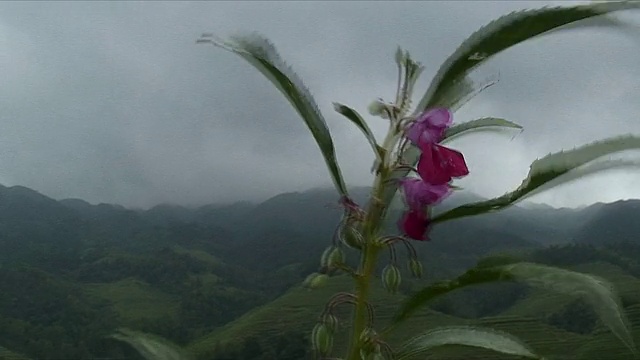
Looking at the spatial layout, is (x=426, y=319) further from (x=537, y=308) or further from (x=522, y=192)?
(x=522, y=192)

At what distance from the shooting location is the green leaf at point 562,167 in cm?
43

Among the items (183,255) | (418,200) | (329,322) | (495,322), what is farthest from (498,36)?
(183,255)

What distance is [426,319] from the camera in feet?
3.46

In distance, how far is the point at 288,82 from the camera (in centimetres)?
46

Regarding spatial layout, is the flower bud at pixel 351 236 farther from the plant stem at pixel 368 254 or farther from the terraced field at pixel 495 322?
the terraced field at pixel 495 322

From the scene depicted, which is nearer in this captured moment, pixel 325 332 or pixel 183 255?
pixel 325 332

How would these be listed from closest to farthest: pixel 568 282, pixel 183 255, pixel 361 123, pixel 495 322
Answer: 1. pixel 568 282
2. pixel 361 123
3. pixel 495 322
4. pixel 183 255

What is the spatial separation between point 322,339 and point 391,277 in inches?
2.7

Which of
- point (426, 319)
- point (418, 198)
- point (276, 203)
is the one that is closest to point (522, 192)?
point (418, 198)

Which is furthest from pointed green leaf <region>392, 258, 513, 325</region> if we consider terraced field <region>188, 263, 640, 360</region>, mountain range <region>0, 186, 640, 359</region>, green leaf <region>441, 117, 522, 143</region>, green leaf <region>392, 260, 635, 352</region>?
mountain range <region>0, 186, 640, 359</region>

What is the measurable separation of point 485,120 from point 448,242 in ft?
2.77

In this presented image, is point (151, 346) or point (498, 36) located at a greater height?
point (498, 36)

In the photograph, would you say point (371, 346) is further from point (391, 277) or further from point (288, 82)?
point (288, 82)

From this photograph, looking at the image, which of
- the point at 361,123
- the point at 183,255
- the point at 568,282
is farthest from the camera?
the point at 183,255
